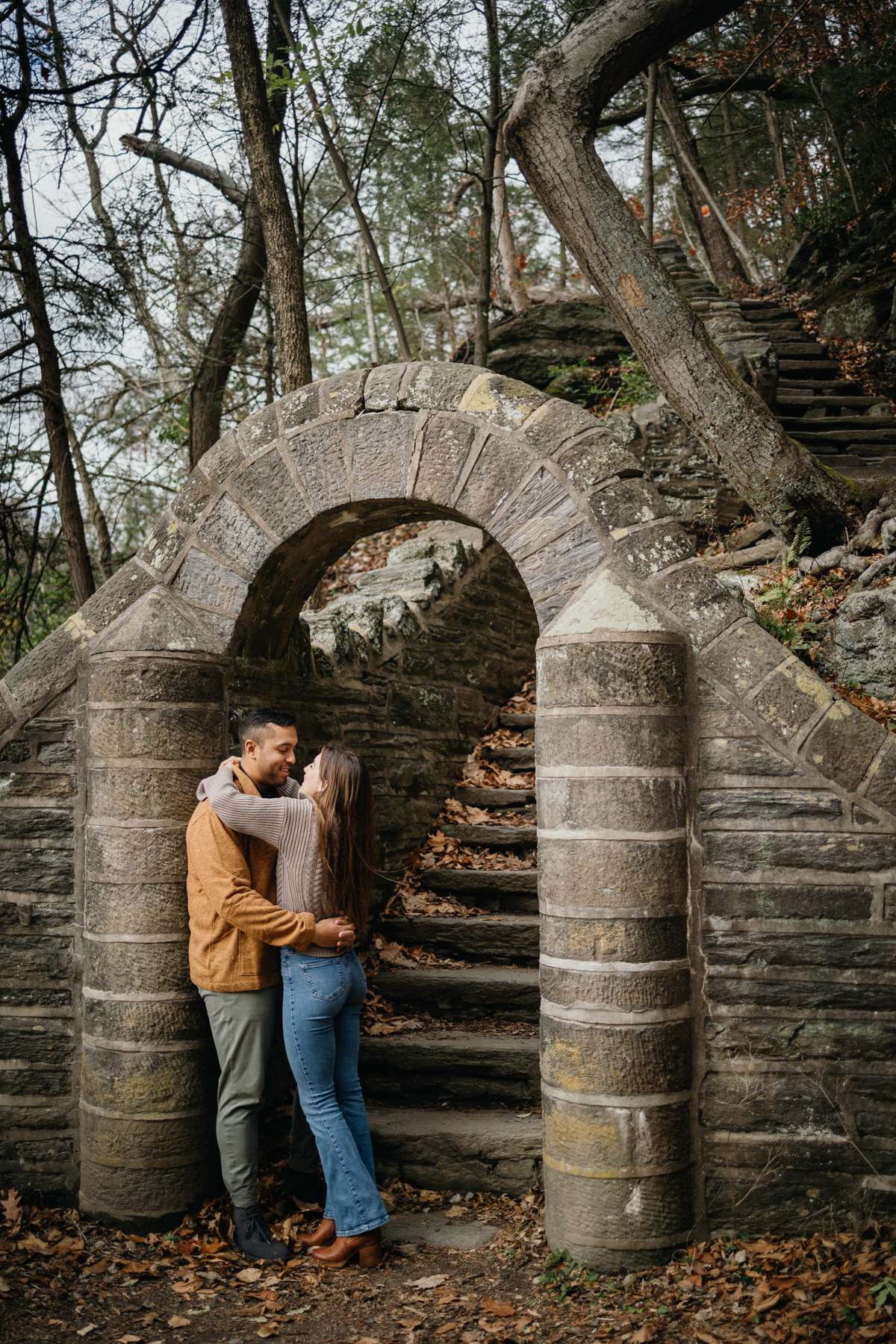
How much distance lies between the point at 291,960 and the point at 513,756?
3.27 metres

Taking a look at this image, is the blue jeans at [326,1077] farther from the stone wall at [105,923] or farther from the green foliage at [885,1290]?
the green foliage at [885,1290]

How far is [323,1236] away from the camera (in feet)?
11.7

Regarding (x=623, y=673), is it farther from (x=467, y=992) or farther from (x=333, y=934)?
(x=467, y=992)

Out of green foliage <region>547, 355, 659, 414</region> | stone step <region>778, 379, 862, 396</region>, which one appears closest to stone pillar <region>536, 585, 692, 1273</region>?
green foliage <region>547, 355, 659, 414</region>

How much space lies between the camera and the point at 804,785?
3281 millimetres

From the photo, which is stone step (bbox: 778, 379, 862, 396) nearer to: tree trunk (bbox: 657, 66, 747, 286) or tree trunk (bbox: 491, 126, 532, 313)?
tree trunk (bbox: 491, 126, 532, 313)

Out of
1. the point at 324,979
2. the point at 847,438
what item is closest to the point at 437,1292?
the point at 324,979

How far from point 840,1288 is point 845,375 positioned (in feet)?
32.1

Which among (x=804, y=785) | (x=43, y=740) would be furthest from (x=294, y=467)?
(x=804, y=785)

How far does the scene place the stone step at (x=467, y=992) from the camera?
4.62 meters

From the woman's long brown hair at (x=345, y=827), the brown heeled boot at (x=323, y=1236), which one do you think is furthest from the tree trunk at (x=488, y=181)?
the brown heeled boot at (x=323, y=1236)

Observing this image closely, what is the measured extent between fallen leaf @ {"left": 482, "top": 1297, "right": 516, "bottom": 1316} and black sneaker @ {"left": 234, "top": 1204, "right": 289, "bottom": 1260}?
0.79 meters

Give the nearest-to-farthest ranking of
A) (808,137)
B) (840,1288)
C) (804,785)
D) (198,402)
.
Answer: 1. (840,1288)
2. (804,785)
3. (198,402)
4. (808,137)

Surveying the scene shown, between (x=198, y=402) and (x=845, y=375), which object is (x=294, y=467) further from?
(x=845, y=375)
